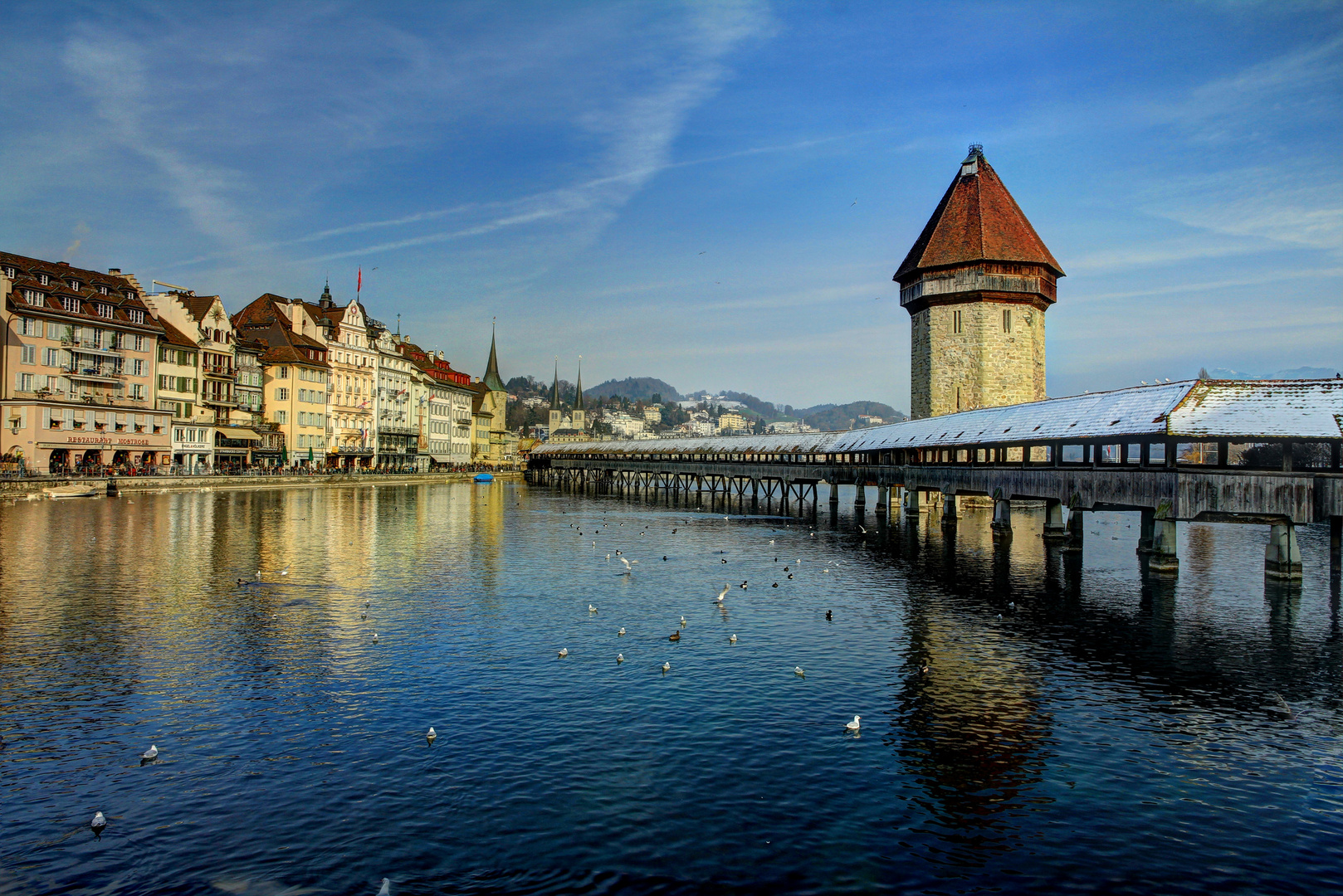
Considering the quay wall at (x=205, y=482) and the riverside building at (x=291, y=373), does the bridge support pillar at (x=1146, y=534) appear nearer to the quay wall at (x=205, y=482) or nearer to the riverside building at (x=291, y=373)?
the quay wall at (x=205, y=482)

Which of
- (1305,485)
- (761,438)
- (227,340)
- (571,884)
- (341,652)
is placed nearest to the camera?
(571,884)

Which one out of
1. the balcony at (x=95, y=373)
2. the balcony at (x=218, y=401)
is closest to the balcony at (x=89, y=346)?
the balcony at (x=95, y=373)

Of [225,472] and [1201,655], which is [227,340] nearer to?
[225,472]

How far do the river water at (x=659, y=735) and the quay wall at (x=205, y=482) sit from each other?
32.4 metres

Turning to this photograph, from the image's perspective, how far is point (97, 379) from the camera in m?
66.1

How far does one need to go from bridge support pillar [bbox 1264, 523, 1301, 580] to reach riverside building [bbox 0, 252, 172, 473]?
238 feet

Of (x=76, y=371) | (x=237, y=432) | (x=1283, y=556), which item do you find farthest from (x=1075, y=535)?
(x=237, y=432)

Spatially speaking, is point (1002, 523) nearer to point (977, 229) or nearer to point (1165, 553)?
point (1165, 553)

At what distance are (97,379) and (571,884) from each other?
235ft

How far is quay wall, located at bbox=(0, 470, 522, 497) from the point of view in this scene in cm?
5562

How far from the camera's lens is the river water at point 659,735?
1023 cm

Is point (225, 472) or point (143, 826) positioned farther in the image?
point (225, 472)

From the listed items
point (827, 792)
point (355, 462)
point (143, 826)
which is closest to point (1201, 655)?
point (827, 792)

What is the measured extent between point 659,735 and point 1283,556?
25803 mm
